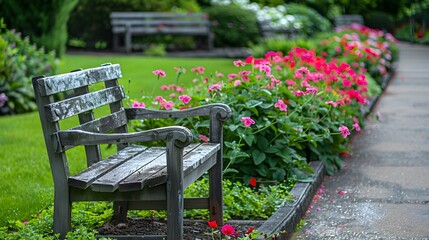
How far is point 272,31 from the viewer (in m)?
21.0

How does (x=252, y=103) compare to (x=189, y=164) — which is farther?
(x=252, y=103)

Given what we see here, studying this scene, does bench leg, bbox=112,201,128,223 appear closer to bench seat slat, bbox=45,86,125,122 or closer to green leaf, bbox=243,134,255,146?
bench seat slat, bbox=45,86,125,122

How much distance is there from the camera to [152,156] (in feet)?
16.1

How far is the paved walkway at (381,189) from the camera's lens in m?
5.40

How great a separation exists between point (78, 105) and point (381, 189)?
3043mm

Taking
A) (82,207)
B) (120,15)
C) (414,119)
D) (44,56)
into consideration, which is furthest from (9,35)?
(120,15)

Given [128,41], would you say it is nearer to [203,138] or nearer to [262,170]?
[262,170]

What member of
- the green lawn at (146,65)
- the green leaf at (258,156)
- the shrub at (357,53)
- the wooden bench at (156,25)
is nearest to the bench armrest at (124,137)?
the green leaf at (258,156)

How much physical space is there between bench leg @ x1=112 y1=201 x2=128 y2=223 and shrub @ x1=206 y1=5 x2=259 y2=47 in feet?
52.4

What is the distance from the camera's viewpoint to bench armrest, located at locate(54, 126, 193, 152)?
13.4ft

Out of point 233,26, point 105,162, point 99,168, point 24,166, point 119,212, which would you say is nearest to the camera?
point 99,168

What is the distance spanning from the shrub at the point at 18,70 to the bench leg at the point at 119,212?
215 inches

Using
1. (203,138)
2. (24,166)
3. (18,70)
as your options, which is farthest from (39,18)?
(203,138)

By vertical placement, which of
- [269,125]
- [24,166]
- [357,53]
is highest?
[269,125]
